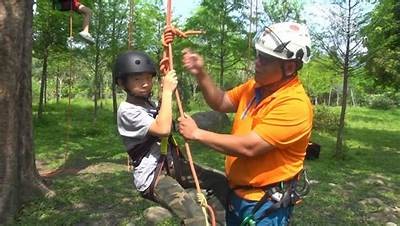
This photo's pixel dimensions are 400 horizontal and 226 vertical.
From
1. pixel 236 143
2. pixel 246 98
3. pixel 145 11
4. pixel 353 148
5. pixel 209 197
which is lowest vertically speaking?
pixel 353 148

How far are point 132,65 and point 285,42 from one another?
104 centimetres

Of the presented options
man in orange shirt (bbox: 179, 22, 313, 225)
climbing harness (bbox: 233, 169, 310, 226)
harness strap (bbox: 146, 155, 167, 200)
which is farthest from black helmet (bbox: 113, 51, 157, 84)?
climbing harness (bbox: 233, 169, 310, 226)

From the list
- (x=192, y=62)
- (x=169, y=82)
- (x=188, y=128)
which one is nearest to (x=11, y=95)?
(x=192, y=62)

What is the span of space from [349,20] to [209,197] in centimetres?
1201

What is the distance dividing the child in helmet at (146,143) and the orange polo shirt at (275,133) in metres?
0.38

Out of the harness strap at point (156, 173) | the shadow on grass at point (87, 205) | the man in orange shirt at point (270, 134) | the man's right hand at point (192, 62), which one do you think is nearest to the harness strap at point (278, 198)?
the man in orange shirt at point (270, 134)

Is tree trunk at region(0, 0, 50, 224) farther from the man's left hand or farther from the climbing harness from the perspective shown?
the climbing harness

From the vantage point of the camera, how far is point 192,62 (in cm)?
310

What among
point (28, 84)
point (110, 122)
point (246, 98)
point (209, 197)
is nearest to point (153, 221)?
point (28, 84)

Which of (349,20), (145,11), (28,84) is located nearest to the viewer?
(28,84)

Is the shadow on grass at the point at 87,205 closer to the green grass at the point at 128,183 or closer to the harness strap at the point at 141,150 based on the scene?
the green grass at the point at 128,183

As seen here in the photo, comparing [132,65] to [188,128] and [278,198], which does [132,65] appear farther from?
[278,198]

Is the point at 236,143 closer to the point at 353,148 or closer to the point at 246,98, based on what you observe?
the point at 246,98

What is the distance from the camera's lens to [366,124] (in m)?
25.4
